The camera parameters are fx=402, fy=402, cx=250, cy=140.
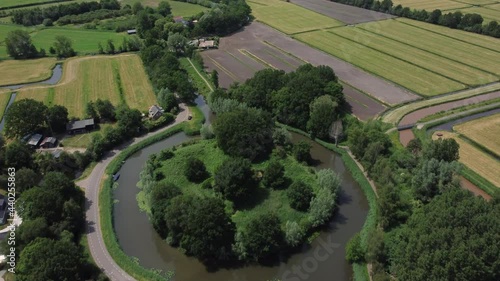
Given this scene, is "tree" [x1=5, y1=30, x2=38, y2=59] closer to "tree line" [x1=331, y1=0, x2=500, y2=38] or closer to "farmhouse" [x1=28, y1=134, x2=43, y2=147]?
"farmhouse" [x1=28, y1=134, x2=43, y2=147]

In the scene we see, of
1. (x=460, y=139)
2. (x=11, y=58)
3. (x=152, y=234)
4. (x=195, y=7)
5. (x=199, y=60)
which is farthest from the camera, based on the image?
(x=195, y=7)

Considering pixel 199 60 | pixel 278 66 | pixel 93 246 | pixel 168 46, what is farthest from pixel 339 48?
pixel 93 246

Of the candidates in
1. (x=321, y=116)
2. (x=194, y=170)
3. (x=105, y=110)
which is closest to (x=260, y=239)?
(x=194, y=170)

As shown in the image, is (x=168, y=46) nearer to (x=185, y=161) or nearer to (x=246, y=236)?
(x=185, y=161)

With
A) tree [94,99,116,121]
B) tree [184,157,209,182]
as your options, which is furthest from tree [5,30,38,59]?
tree [184,157,209,182]

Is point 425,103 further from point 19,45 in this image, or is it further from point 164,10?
point 19,45

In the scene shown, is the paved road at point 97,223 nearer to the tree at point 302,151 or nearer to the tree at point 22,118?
the tree at point 22,118
